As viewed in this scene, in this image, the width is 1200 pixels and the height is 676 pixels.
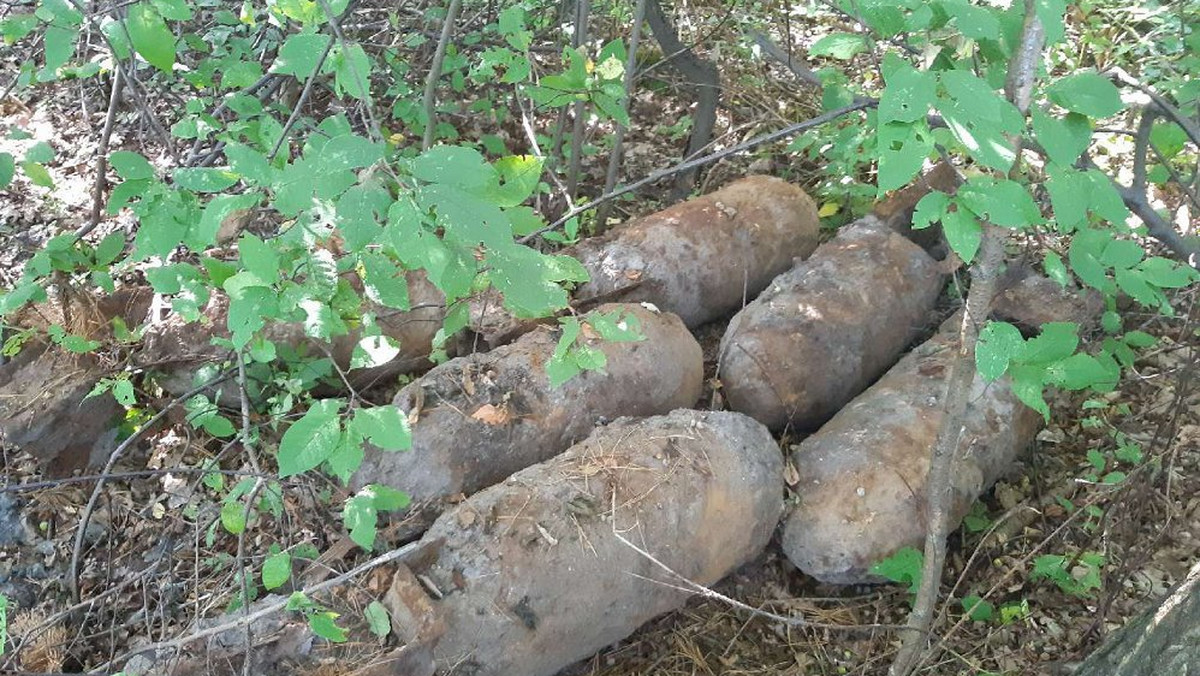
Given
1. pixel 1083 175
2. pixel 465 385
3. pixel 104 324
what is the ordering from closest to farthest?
pixel 1083 175 < pixel 465 385 < pixel 104 324

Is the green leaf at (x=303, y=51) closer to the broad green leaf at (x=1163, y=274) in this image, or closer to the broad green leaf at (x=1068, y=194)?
the broad green leaf at (x=1068, y=194)

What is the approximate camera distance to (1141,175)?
2.46 metres

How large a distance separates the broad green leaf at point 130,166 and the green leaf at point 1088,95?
6.25 feet

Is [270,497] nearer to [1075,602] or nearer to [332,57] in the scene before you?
[332,57]

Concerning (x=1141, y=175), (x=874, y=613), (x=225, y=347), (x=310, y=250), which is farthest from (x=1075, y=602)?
(x=225, y=347)

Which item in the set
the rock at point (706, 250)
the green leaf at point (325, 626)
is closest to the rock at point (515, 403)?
the rock at point (706, 250)

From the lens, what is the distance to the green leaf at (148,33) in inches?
68.7

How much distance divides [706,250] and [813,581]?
4.73 ft

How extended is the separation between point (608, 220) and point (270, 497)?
2.30 metres

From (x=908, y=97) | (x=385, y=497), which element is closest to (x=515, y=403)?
(x=385, y=497)

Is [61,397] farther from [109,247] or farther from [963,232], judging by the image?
[963,232]

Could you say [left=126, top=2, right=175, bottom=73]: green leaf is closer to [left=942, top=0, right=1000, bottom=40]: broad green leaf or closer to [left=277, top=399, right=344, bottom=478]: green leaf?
[left=277, top=399, right=344, bottom=478]: green leaf

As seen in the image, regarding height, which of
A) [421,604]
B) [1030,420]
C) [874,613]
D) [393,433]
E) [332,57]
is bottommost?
[874,613]

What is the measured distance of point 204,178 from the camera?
175 cm
